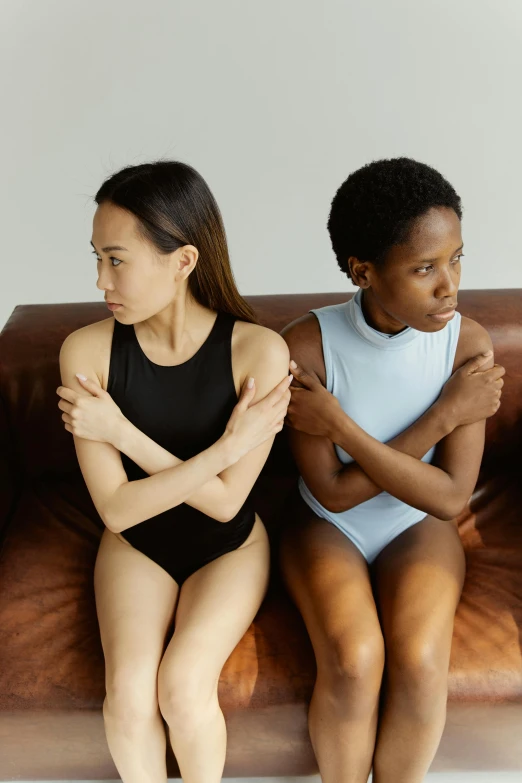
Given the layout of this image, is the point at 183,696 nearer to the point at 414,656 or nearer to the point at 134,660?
the point at 134,660

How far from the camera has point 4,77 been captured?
426 cm

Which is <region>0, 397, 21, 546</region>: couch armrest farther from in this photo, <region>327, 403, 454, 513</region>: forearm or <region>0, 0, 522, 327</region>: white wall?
<region>0, 0, 522, 327</region>: white wall

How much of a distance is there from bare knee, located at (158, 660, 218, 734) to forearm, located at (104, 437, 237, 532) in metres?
0.32

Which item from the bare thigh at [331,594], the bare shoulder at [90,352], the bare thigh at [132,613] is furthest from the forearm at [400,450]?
the bare shoulder at [90,352]

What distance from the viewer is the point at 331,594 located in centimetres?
210

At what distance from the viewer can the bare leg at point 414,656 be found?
1974mm

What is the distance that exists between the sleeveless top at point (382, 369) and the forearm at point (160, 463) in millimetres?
319

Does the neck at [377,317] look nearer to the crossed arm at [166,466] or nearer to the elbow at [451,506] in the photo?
the crossed arm at [166,466]

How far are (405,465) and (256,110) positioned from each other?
259 centimetres

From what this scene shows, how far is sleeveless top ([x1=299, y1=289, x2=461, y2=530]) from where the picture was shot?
2.21 metres

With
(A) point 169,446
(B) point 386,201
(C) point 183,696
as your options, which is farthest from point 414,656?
(B) point 386,201

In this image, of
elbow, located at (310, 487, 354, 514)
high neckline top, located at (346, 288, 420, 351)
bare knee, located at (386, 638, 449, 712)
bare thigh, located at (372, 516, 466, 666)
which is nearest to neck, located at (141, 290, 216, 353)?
high neckline top, located at (346, 288, 420, 351)

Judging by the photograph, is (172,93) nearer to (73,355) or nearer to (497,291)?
(497,291)

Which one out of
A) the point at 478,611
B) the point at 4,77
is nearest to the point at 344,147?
the point at 4,77
